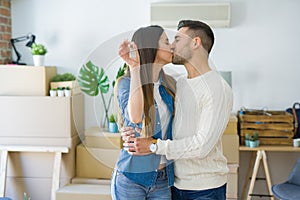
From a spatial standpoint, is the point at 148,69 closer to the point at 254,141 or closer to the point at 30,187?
the point at 254,141

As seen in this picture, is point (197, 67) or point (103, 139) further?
point (103, 139)

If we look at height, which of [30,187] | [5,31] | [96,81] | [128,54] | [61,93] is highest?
[5,31]

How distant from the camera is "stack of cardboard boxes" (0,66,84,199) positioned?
291cm

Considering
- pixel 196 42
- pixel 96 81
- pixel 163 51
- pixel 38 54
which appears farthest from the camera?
pixel 38 54

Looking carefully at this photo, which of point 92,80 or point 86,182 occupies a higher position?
point 92,80

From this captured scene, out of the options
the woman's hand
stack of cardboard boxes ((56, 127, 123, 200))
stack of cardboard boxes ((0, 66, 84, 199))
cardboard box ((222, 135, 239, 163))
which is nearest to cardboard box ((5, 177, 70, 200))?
stack of cardboard boxes ((0, 66, 84, 199))

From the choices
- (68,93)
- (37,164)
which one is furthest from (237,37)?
(37,164)

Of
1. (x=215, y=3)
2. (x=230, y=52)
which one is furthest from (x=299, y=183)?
(x=215, y=3)

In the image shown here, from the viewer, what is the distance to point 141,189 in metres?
1.38

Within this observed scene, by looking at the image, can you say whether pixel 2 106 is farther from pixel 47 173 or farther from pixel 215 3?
pixel 215 3

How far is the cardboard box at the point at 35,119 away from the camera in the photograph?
2.91 meters

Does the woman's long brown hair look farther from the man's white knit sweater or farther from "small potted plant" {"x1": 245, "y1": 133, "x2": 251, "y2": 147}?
"small potted plant" {"x1": 245, "y1": 133, "x2": 251, "y2": 147}

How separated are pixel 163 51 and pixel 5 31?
2497mm

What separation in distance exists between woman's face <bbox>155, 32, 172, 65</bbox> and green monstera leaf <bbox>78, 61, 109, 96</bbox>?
0.25 meters
